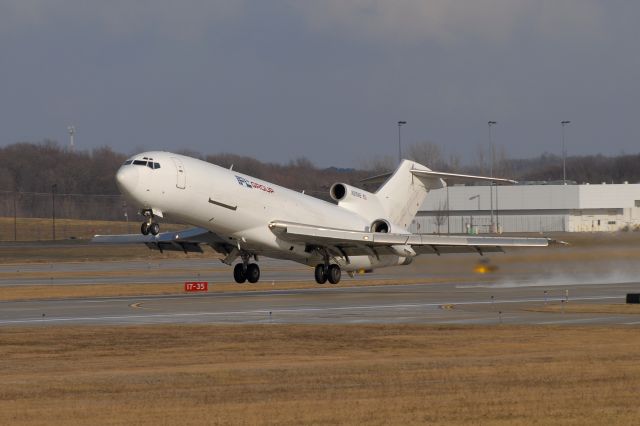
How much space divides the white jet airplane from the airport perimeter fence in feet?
235

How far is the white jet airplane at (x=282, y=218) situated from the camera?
3766cm

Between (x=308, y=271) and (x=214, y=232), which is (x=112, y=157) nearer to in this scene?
(x=308, y=271)

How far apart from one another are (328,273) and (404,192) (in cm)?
665

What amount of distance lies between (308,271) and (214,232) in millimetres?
24884

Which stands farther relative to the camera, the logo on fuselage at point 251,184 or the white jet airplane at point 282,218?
the logo on fuselage at point 251,184

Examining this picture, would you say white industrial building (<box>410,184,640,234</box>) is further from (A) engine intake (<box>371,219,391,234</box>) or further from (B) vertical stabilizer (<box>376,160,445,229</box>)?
(A) engine intake (<box>371,219,391,234</box>)

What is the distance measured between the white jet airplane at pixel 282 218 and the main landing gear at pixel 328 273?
0.13 feet

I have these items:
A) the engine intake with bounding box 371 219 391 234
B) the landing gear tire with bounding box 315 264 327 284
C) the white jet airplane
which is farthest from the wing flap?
the engine intake with bounding box 371 219 391 234

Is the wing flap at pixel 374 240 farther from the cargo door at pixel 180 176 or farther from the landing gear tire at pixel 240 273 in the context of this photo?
the cargo door at pixel 180 176

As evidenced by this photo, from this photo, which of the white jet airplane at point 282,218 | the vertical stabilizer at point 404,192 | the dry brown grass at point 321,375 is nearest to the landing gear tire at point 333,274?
the white jet airplane at point 282,218

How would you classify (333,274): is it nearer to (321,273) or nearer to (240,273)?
(321,273)

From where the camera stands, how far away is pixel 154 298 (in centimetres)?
4319

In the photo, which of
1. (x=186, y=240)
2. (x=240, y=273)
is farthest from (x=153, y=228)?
(x=186, y=240)

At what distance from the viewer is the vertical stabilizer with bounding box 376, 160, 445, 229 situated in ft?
161
